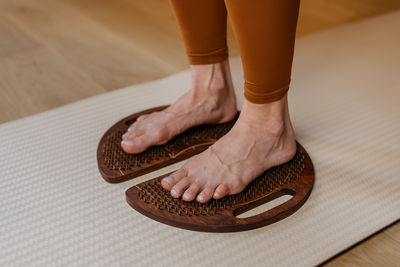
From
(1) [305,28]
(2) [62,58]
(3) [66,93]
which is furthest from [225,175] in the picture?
(1) [305,28]

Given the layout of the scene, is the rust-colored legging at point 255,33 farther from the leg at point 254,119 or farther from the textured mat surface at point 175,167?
the textured mat surface at point 175,167

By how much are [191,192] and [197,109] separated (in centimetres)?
32

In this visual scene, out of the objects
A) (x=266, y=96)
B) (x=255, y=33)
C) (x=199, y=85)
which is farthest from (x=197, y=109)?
(x=255, y=33)

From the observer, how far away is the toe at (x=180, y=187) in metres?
1.06

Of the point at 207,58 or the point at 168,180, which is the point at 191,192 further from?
the point at 207,58

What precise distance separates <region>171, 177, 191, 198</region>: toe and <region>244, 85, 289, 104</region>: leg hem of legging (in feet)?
0.82

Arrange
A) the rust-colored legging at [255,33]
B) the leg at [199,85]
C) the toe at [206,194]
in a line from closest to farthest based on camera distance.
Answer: the rust-colored legging at [255,33] < the toe at [206,194] < the leg at [199,85]

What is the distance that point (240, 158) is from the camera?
1.10 meters

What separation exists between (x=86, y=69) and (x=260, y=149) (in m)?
1.00

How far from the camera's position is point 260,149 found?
1.12m

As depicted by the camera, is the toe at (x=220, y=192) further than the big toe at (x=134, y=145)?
No

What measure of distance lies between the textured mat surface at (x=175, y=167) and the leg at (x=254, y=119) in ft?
0.38

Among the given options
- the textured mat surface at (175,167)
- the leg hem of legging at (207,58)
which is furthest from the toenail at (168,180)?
the leg hem of legging at (207,58)

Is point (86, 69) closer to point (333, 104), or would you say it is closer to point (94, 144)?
point (94, 144)
